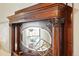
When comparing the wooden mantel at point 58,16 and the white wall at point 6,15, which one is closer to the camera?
the wooden mantel at point 58,16

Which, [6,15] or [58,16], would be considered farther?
[6,15]

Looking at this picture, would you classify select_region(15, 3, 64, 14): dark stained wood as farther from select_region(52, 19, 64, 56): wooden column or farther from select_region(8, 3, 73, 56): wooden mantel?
select_region(52, 19, 64, 56): wooden column

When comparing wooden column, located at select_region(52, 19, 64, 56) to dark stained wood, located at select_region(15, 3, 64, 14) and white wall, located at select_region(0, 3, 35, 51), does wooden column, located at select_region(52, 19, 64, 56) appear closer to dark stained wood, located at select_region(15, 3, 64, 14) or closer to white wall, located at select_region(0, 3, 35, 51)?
dark stained wood, located at select_region(15, 3, 64, 14)

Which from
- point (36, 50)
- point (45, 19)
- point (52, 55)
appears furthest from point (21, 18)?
point (52, 55)

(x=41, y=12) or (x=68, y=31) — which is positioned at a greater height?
(x=41, y=12)

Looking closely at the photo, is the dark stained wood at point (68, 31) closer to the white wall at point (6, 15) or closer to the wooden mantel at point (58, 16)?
the wooden mantel at point (58, 16)

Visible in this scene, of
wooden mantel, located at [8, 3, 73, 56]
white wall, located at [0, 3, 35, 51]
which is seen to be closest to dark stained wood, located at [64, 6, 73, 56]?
wooden mantel, located at [8, 3, 73, 56]

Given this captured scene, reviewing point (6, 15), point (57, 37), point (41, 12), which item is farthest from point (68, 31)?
point (6, 15)

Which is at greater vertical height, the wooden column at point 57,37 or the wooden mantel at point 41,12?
the wooden mantel at point 41,12

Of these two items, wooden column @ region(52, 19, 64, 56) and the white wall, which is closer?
wooden column @ region(52, 19, 64, 56)

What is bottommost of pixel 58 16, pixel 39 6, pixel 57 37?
pixel 57 37

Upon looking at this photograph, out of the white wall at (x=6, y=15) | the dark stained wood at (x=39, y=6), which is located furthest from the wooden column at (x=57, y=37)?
the white wall at (x=6, y=15)

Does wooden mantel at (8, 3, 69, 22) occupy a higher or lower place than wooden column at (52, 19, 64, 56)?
higher

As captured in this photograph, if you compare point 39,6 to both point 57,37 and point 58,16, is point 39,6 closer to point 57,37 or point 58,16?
point 58,16
